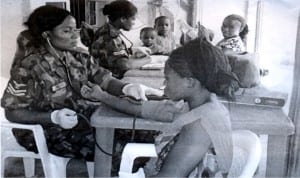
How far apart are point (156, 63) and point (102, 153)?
279 millimetres

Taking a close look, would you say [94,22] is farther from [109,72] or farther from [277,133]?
[277,133]

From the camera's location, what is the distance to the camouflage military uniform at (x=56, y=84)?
1183 mm

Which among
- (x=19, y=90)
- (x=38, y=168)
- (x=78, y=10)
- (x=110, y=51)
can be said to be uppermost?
(x=78, y=10)

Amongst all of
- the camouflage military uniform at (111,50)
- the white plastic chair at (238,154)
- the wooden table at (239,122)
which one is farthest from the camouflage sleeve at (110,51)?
the white plastic chair at (238,154)

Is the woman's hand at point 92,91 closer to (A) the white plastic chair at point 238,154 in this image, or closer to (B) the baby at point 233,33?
(A) the white plastic chair at point 238,154

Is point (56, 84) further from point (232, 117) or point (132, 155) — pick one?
point (232, 117)

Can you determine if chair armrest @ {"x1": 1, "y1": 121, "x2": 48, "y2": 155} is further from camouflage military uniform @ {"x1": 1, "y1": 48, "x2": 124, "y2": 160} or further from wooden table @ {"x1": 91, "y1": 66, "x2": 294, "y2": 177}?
wooden table @ {"x1": 91, "y1": 66, "x2": 294, "y2": 177}

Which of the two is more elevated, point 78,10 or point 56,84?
point 78,10

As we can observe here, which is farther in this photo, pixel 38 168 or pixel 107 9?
pixel 38 168

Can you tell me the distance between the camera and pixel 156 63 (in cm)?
117

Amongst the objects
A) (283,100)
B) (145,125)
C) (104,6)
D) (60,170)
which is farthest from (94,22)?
(283,100)

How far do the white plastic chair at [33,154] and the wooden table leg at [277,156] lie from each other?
0.48 meters

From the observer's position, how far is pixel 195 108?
3.84 ft

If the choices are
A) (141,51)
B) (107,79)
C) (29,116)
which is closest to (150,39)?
(141,51)
